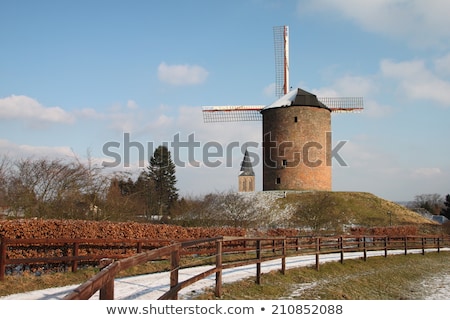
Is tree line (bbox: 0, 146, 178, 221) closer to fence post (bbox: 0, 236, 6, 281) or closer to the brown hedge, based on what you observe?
the brown hedge

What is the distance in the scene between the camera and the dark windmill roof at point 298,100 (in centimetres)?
4519

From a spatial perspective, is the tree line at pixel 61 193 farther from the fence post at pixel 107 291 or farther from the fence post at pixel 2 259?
the fence post at pixel 107 291

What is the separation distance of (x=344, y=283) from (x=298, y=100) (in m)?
33.9

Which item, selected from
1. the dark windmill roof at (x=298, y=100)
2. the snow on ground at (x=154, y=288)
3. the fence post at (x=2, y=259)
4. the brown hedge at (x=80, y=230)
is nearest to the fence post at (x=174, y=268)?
the snow on ground at (x=154, y=288)

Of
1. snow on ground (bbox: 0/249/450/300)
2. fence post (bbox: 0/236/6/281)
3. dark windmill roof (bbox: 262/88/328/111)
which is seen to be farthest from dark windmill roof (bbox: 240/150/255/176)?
fence post (bbox: 0/236/6/281)

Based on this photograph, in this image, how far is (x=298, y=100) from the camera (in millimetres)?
45406

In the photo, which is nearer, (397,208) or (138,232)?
(138,232)

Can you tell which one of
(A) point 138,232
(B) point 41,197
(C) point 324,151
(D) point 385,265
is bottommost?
(D) point 385,265

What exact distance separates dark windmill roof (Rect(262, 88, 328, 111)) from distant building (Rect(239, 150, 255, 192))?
58.3 meters
